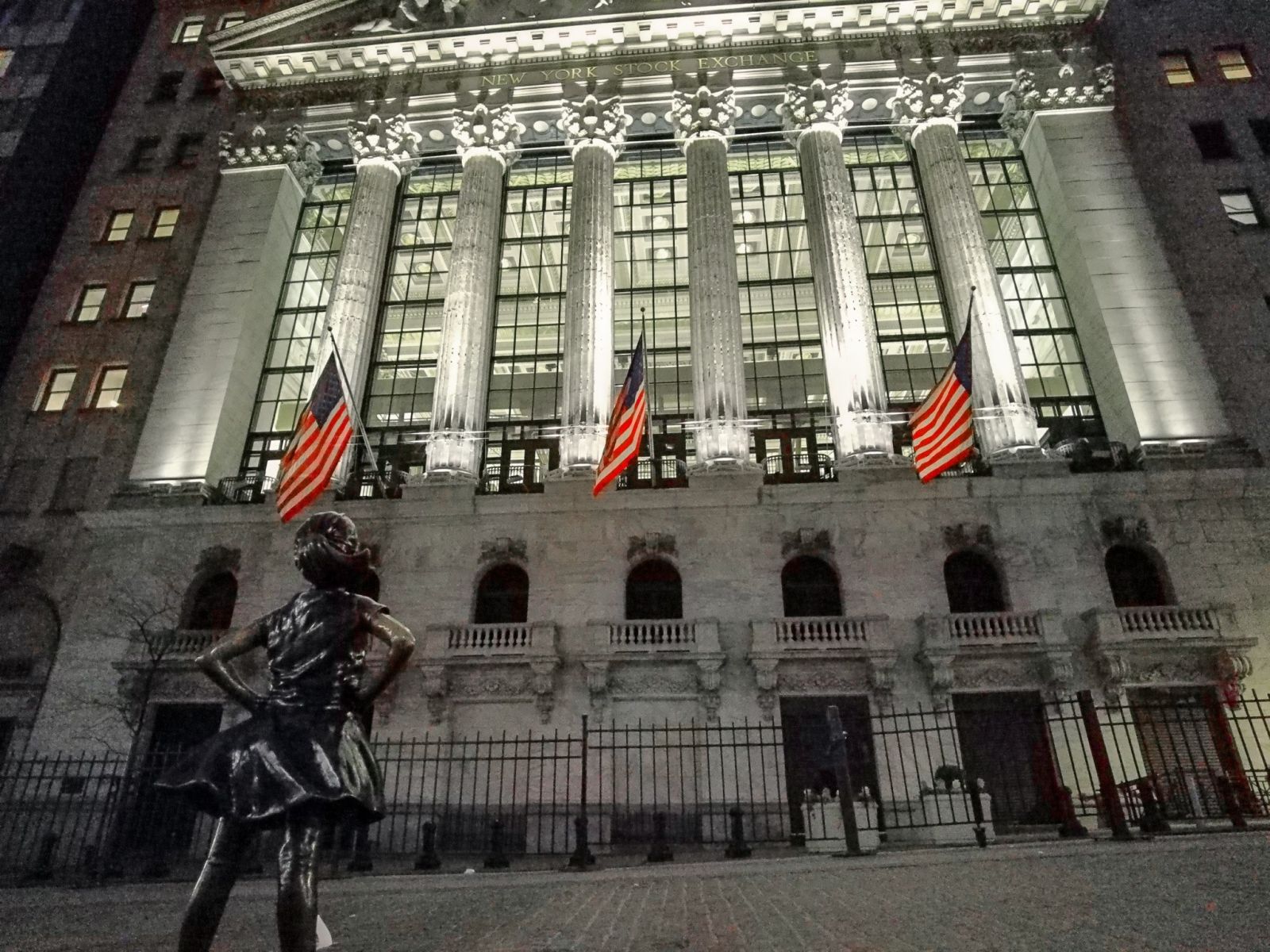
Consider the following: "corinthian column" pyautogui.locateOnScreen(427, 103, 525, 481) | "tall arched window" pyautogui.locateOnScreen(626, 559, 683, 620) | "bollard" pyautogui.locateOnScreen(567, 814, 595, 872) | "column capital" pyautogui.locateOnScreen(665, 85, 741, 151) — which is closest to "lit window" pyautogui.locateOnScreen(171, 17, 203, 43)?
"corinthian column" pyautogui.locateOnScreen(427, 103, 525, 481)

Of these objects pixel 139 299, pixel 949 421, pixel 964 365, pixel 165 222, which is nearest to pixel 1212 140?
pixel 964 365

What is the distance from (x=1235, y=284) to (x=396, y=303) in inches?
1261

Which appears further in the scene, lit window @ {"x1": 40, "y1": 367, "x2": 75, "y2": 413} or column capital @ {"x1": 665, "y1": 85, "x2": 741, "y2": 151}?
column capital @ {"x1": 665, "y1": 85, "x2": 741, "y2": 151}

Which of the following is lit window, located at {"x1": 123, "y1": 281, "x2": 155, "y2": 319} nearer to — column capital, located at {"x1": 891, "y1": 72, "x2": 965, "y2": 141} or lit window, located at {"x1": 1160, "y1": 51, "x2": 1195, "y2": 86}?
column capital, located at {"x1": 891, "y1": 72, "x2": 965, "y2": 141}

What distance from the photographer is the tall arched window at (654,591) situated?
23484mm

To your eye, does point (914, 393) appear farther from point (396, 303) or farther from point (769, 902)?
point (769, 902)

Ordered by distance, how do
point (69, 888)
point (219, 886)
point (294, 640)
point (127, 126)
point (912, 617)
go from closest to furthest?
point (219, 886), point (294, 640), point (69, 888), point (912, 617), point (127, 126)

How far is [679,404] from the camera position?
2853 centimetres

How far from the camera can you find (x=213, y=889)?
385cm

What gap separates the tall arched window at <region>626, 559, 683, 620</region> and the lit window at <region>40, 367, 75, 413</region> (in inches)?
948

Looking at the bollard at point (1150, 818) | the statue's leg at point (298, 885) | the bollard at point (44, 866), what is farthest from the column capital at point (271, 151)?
the bollard at point (1150, 818)

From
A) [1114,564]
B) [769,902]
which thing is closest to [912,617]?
[1114,564]

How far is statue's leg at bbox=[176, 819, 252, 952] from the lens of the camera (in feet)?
12.3

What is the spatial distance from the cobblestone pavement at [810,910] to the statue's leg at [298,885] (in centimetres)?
185
